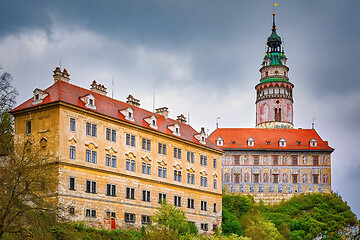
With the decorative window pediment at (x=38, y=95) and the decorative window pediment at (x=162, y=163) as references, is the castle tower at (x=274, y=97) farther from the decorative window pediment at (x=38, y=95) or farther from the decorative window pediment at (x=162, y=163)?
the decorative window pediment at (x=38, y=95)

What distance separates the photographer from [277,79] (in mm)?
97250

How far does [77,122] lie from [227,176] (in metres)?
36.3

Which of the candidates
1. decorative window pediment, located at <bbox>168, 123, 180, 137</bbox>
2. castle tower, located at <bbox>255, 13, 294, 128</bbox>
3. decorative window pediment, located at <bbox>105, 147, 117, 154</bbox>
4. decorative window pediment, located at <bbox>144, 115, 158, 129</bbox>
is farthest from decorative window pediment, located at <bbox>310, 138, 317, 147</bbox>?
decorative window pediment, located at <bbox>105, 147, 117, 154</bbox>

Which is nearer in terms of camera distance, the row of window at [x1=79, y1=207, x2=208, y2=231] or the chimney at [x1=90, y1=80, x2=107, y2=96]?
the row of window at [x1=79, y1=207, x2=208, y2=231]

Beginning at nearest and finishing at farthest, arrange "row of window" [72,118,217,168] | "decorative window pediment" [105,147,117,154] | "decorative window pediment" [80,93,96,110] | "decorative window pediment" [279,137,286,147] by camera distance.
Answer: "row of window" [72,118,217,168]
"decorative window pediment" [80,93,96,110]
"decorative window pediment" [105,147,117,154]
"decorative window pediment" [279,137,286,147]

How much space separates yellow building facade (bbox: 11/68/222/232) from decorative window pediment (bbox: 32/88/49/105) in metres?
0.08

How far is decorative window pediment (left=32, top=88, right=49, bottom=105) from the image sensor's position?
4959 centimetres

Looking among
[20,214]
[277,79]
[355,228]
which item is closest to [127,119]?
[20,214]

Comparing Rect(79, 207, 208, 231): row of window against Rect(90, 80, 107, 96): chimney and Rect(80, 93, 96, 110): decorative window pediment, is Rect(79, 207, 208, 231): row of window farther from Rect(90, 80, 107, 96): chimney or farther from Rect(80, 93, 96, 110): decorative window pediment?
Rect(90, 80, 107, 96): chimney

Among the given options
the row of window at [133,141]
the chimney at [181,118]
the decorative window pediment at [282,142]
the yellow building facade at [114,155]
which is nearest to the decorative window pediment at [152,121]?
the yellow building facade at [114,155]

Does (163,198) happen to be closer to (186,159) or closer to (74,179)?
(186,159)

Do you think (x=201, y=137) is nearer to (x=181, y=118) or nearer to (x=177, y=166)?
(x=181, y=118)

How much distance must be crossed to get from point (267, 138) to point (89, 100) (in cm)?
3922

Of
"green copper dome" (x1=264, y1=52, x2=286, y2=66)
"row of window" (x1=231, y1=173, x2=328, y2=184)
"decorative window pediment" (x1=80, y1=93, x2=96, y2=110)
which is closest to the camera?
"decorative window pediment" (x1=80, y1=93, x2=96, y2=110)
